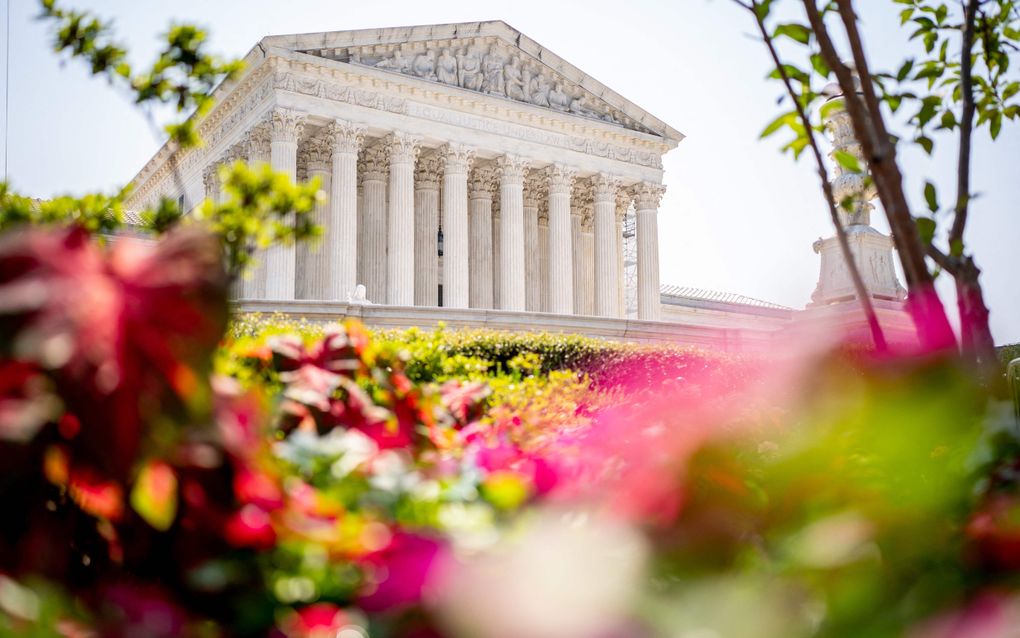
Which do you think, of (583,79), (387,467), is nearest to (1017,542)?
(387,467)

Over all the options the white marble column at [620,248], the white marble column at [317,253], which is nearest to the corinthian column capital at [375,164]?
the white marble column at [317,253]

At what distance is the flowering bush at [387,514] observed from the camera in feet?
4.08

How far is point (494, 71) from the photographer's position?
1511 inches

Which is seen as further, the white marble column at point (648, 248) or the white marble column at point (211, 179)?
the white marble column at point (648, 248)

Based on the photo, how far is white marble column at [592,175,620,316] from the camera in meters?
40.8

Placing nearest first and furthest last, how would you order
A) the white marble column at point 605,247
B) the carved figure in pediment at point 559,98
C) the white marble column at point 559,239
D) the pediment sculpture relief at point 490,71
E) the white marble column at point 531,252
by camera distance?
the pediment sculpture relief at point 490,71 → the white marble column at point 559,239 → the carved figure in pediment at point 559,98 → the white marble column at point 605,247 → the white marble column at point 531,252

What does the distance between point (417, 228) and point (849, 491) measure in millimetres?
38132

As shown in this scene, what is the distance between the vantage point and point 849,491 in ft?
5.42

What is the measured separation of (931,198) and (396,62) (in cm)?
3461

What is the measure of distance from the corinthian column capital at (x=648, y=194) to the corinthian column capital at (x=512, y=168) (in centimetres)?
673

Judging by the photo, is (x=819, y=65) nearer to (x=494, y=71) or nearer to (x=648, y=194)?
(x=494, y=71)

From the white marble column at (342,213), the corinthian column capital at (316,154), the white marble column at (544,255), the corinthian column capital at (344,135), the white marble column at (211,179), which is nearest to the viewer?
the white marble column at (342,213)


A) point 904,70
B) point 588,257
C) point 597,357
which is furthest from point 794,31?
point 588,257

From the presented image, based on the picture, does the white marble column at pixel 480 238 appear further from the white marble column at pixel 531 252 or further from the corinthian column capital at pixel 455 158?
the corinthian column capital at pixel 455 158
